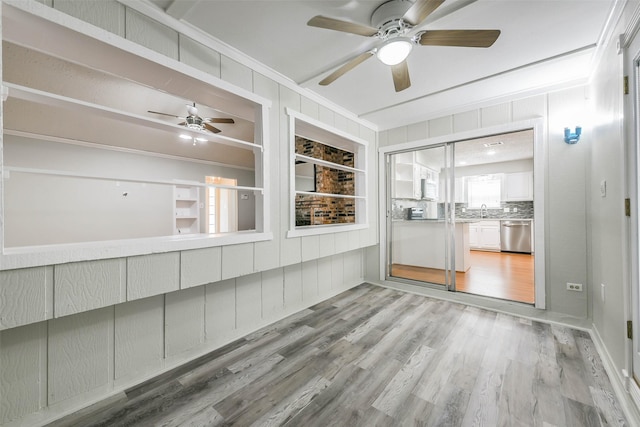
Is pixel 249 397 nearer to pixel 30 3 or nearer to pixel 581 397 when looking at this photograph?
pixel 581 397

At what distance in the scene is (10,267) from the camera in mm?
1200

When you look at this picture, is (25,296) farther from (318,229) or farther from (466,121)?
(466,121)

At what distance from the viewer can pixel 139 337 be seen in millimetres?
1796

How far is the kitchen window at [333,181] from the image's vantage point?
3.37 meters

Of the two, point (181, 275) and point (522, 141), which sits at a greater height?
point (522, 141)

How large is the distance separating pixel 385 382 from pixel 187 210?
613cm

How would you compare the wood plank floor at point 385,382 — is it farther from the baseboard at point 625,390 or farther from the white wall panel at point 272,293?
the white wall panel at point 272,293

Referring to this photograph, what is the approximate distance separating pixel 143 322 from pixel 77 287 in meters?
0.59

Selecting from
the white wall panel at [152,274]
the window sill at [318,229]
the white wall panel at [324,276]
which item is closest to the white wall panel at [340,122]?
Result: the window sill at [318,229]

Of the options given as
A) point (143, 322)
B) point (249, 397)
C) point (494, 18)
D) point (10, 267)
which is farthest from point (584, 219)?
point (10, 267)

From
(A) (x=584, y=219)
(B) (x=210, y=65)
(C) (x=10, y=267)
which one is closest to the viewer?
(C) (x=10, y=267)

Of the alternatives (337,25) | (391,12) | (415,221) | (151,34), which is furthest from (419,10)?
(415,221)

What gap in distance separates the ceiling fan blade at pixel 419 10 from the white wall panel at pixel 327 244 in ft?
6.98

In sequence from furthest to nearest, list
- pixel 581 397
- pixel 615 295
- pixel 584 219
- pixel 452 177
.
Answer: pixel 452 177 < pixel 584 219 < pixel 615 295 < pixel 581 397
